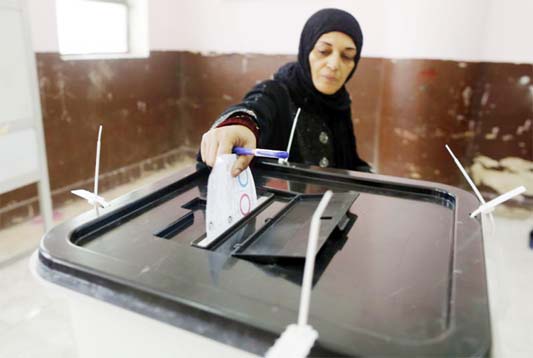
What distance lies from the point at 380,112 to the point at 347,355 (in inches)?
95.8

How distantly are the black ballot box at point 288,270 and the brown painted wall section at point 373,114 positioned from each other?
178 cm

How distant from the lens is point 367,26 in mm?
2635

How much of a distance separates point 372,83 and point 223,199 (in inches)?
89.9

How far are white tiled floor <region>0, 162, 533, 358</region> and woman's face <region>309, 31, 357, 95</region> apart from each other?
2.23 feet

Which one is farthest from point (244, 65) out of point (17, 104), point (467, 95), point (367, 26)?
point (17, 104)

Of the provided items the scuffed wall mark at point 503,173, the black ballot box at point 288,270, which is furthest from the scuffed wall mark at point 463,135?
the black ballot box at point 288,270

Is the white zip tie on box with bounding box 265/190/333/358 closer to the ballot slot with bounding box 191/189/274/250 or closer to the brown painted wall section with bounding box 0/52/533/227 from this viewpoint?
the ballot slot with bounding box 191/189/274/250

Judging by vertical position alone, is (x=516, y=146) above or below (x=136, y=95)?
below

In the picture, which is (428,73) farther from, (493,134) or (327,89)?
(327,89)

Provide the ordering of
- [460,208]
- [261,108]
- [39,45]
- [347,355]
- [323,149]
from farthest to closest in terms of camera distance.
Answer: [39,45]
[323,149]
[261,108]
[460,208]
[347,355]

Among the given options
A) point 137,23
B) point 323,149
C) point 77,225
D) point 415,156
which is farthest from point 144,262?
point 137,23

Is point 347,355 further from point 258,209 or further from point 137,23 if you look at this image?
point 137,23

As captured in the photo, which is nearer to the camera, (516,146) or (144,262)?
(144,262)

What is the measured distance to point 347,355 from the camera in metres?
0.40
